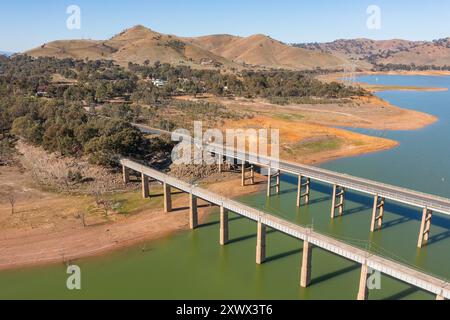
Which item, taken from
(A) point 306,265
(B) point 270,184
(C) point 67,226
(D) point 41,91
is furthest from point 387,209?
(D) point 41,91

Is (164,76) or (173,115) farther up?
(164,76)

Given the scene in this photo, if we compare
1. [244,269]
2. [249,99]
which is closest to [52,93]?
[249,99]

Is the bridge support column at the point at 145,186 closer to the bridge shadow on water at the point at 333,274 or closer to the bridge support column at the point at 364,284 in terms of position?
the bridge shadow on water at the point at 333,274

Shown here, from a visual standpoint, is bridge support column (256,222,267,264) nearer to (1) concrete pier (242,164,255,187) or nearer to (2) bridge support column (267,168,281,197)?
(2) bridge support column (267,168,281,197)

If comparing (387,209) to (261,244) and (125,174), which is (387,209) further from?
(125,174)

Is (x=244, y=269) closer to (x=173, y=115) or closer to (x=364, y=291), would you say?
(x=364, y=291)

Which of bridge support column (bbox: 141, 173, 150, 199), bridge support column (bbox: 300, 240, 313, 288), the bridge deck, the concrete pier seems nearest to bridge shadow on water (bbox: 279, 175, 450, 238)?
the bridge deck
